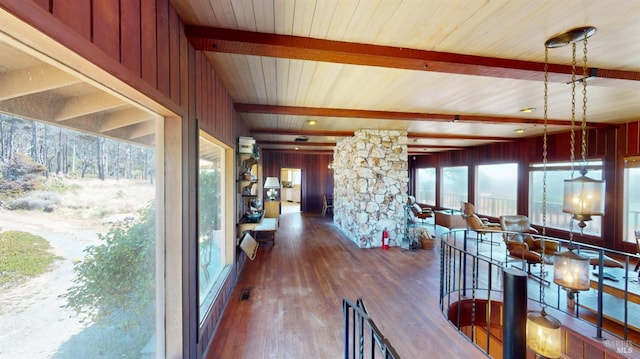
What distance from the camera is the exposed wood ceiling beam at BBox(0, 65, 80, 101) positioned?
0.77m

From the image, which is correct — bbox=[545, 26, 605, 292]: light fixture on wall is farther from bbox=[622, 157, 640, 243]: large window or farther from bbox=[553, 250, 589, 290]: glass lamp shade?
bbox=[622, 157, 640, 243]: large window

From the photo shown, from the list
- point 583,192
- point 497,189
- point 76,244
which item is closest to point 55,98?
point 76,244

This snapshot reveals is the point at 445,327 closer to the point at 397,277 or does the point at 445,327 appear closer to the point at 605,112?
the point at 397,277

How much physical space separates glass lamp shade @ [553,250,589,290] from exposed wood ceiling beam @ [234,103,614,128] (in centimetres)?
277

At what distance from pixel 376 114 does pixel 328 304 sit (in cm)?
292

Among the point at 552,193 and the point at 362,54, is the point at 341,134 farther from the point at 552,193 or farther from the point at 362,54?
the point at 552,193

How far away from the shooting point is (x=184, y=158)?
1.79 m

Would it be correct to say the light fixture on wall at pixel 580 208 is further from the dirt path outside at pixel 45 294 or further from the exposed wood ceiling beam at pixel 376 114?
the dirt path outside at pixel 45 294

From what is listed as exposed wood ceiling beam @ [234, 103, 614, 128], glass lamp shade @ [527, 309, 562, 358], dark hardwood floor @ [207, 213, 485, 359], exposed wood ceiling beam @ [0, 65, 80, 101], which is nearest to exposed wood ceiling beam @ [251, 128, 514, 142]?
exposed wood ceiling beam @ [234, 103, 614, 128]

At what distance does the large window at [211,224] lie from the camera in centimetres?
259

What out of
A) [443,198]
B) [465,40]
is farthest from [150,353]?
[443,198]

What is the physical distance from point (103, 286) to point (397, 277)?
376 cm

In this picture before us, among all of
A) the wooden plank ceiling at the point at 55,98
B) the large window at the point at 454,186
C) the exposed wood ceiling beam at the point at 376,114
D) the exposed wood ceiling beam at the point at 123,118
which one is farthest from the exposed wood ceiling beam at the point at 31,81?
the large window at the point at 454,186

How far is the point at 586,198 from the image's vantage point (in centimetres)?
201
